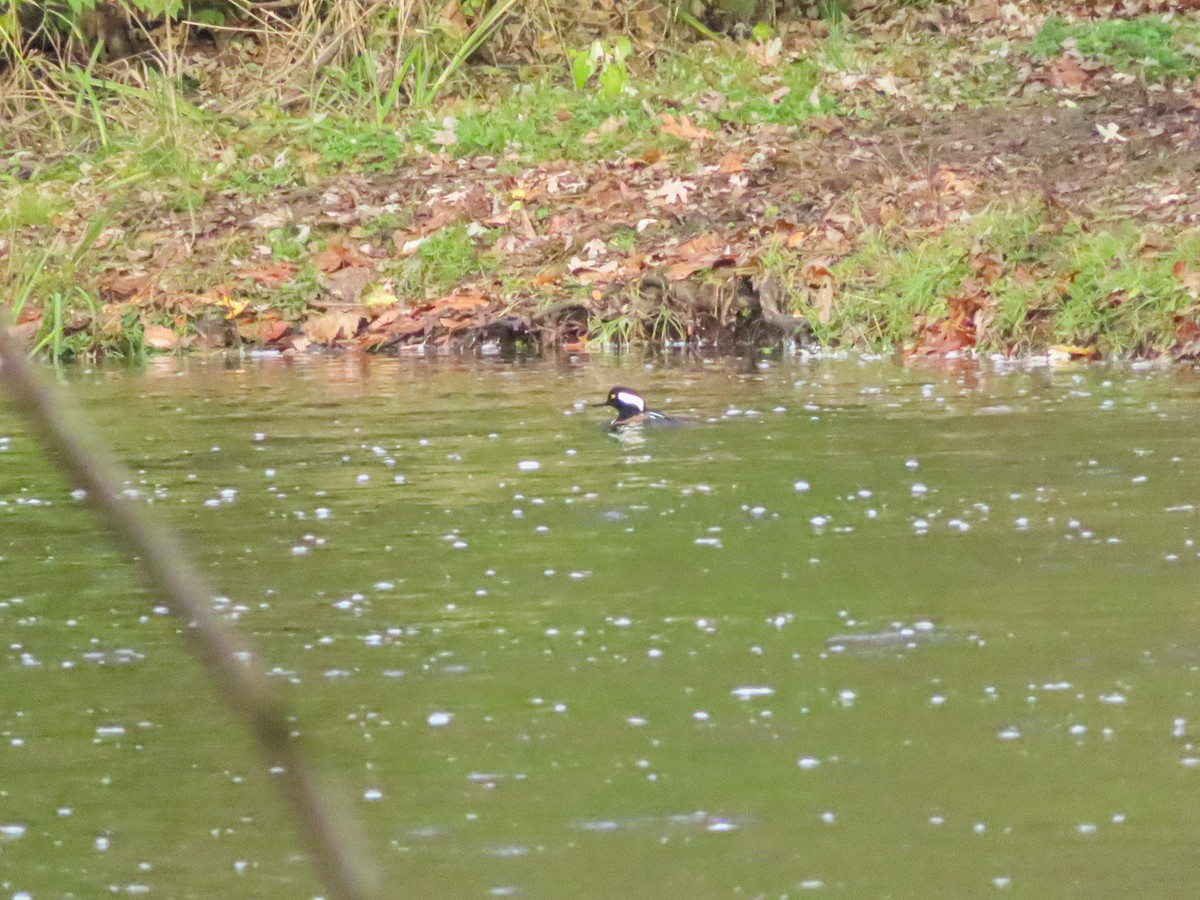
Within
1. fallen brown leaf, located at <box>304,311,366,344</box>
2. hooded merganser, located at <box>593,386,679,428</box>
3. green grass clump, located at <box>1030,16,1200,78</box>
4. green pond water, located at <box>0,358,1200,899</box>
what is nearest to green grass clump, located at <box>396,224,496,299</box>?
fallen brown leaf, located at <box>304,311,366,344</box>

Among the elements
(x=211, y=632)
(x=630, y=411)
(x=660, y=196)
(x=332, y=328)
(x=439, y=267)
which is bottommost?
(x=630, y=411)

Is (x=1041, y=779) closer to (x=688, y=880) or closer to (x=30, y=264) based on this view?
(x=688, y=880)

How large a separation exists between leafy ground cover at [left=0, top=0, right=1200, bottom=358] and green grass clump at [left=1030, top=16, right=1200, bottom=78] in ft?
0.14

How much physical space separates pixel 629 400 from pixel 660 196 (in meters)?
6.31

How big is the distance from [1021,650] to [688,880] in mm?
1922

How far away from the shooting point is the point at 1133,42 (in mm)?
18141

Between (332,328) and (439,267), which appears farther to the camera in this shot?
(439,267)

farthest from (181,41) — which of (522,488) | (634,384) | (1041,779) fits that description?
(1041,779)

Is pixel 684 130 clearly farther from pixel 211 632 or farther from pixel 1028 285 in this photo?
pixel 211 632

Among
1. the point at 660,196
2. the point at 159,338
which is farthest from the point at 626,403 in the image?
the point at 660,196

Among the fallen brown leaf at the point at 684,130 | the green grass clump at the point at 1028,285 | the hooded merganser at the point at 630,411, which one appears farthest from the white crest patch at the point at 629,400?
the fallen brown leaf at the point at 684,130

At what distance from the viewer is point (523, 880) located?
397 centimetres

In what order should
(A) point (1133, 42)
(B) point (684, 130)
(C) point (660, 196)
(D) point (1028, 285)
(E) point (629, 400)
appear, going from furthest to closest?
(A) point (1133, 42), (B) point (684, 130), (C) point (660, 196), (D) point (1028, 285), (E) point (629, 400)

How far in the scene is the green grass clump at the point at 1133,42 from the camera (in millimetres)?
17734
